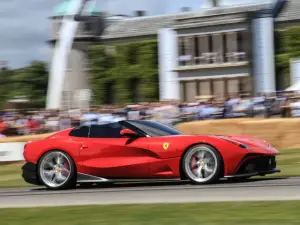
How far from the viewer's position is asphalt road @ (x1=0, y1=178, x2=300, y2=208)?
32.9 ft

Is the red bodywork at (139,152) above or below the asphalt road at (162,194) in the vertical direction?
above

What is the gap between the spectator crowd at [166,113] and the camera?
25083mm

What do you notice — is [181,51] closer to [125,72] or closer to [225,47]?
[225,47]

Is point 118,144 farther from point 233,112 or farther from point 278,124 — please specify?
point 233,112

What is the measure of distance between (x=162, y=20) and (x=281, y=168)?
131ft

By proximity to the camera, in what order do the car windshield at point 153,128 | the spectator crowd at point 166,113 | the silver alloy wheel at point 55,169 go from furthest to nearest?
the spectator crowd at point 166,113, the silver alloy wheel at point 55,169, the car windshield at point 153,128

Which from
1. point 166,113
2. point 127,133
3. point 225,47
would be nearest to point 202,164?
point 127,133

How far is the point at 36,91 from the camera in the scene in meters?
84.9

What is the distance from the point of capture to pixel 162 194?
10938 millimetres

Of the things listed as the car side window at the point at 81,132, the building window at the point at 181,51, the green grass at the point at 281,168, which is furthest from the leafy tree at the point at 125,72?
the car side window at the point at 81,132

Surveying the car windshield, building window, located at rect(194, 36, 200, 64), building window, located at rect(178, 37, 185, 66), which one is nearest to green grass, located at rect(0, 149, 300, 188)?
the car windshield

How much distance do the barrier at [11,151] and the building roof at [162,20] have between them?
26959 mm

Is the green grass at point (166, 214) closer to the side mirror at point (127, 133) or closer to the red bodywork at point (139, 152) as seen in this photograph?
the red bodywork at point (139, 152)

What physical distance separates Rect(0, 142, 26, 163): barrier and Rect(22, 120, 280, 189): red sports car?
32.5ft
